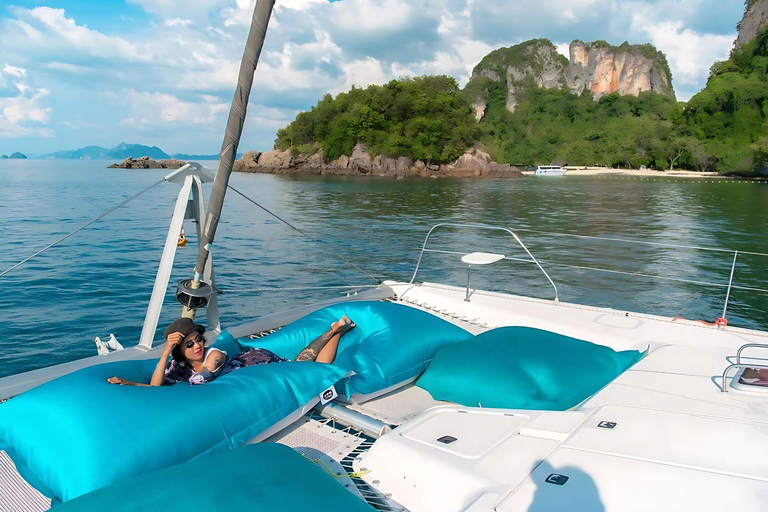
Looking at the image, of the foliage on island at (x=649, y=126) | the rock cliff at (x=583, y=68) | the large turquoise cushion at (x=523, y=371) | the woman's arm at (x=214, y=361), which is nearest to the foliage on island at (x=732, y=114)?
the foliage on island at (x=649, y=126)

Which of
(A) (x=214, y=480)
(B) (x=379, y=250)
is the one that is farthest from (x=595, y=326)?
(B) (x=379, y=250)

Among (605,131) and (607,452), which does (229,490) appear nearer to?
(607,452)

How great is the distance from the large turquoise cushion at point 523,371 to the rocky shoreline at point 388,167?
53.6 meters

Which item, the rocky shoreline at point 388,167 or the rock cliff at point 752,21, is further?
the rock cliff at point 752,21

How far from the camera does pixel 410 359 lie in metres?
3.58

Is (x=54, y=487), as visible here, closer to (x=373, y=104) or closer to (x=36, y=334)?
(x=36, y=334)

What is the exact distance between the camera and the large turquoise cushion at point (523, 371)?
3.13 m

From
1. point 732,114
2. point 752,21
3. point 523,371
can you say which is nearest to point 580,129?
point 752,21

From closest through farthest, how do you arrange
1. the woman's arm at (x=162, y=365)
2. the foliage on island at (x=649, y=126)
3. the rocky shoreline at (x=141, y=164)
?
the woman's arm at (x=162, y=365)
the foliage on island at (x=649, y=126)
the rocky shoreline at (x=141, y=164)

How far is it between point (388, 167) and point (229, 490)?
59.1 meters

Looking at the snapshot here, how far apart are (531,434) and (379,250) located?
456 inches

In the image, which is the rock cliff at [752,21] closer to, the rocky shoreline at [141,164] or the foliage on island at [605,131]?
the foliage on island at [605,131]

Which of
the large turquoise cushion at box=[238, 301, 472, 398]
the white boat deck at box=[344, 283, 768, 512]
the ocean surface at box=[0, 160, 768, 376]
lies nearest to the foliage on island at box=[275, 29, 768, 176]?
the ocean surface at box=[0, 160, 768, 376]

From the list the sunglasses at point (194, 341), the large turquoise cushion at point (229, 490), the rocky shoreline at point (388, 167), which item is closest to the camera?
the large turquoise cushion at point (229, 490)
